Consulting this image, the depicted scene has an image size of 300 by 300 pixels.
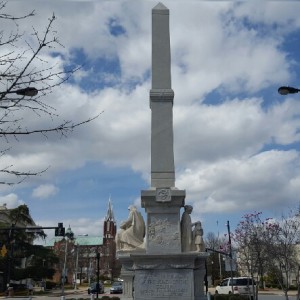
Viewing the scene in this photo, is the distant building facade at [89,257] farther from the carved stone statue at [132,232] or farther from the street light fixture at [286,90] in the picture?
the street light fixture at [286,90]

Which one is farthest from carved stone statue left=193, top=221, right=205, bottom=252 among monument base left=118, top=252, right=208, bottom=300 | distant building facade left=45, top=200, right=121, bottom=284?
distant building facade left=45, top=200, right=121, bottom=284

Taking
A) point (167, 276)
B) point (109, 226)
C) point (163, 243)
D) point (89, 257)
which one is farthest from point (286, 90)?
point (109, 226)

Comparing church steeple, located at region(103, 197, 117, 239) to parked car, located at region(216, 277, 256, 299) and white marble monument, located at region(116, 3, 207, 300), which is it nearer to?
parked car, located at region(216, 277, 256, 299)

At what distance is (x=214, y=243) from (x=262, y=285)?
67.8 ft

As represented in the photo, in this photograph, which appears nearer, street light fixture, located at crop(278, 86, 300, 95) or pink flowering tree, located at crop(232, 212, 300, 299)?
street light fixture, located at crop(278, 86, 300, 95)

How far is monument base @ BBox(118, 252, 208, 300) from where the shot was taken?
14500 mm

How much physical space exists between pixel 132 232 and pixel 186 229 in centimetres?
193

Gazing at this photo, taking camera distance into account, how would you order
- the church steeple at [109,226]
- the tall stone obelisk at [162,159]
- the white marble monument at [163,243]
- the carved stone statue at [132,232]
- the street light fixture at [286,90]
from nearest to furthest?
the street light fixture at [286,90], the white marble monument at [163,243], the tall stone obelisk at [162,159], the carved stone statue at [132,232], the church steeple at [109,226]

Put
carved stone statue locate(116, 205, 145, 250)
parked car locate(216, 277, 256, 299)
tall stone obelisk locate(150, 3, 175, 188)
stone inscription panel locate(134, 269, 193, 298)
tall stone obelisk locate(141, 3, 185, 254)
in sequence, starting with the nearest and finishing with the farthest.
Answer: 1. stone inscription panel locate(134, 269, 193, 298)
2. tall stone obelisk locate(141, 3, 185, 254)
3. carved stone statue locate(116, 205, 145, 250)
4. tall stone obelisk locate(150, 3, 175, 188)
5. parked car locate(216, 277, 256, 299)

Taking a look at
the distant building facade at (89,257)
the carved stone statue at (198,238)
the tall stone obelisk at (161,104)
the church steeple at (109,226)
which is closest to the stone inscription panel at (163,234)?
the carved stone statue at (198,238)

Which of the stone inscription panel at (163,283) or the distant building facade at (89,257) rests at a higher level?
the distant building facade at (89,257)

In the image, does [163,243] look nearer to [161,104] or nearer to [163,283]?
[163,283]

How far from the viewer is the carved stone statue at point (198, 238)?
15422 millimetres

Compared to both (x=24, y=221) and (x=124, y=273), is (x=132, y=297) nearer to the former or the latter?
(x=124, y=273)
